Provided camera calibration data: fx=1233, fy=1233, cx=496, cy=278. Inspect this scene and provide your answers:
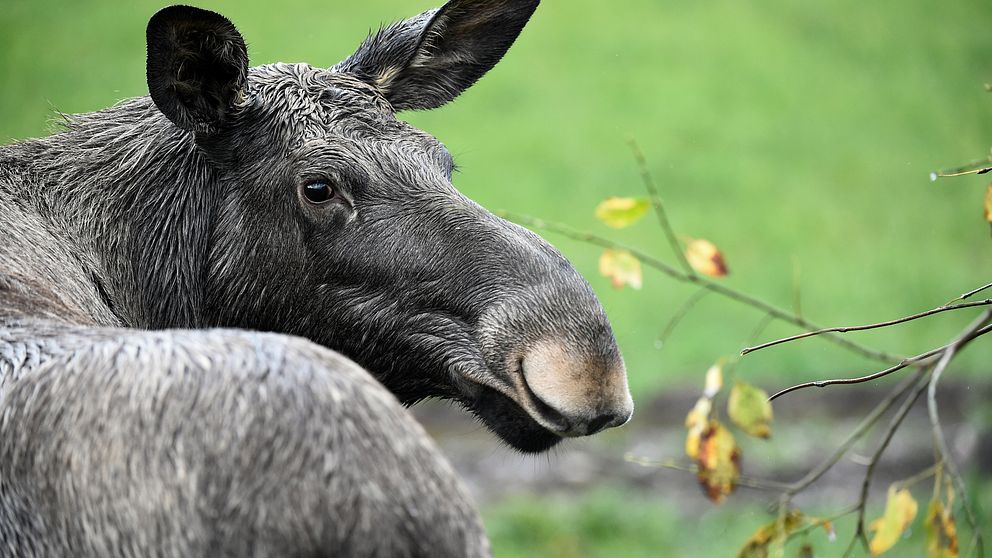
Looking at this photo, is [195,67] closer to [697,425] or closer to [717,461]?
[697,425]

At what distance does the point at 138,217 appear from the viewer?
3865 mm

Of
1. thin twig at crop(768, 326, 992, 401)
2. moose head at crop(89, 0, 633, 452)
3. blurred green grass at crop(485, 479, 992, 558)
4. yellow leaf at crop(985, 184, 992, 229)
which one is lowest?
blurred green grass at crop(485, 479, 992, 558)

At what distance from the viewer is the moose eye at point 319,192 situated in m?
3.68

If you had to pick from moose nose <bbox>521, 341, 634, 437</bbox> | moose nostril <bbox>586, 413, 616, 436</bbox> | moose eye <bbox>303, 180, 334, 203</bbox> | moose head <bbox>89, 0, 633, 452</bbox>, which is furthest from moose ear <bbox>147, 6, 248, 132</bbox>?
moose nostril <bbox>586, 413, 616, 436</bbox>

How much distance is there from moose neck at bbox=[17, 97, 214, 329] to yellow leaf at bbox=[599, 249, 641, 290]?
58.0 inches

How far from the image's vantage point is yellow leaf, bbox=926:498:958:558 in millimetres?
3443

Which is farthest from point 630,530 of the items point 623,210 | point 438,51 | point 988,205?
point 988,205

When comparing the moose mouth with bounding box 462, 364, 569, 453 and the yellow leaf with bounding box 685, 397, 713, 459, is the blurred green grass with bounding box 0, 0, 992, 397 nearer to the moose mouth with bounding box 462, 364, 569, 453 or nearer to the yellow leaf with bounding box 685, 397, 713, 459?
the yellow leaf with bounding box 685, 397, 713, 459

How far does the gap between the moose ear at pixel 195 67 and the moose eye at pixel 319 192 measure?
0.39m

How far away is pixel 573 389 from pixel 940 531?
1.46 metres

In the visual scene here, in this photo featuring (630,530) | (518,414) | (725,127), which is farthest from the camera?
(725,127)

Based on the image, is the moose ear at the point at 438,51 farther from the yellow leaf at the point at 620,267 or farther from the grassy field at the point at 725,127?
the grassy field at the point at 725,127

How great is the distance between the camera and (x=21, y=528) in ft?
7.53

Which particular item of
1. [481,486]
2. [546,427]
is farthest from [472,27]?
[481,486]
